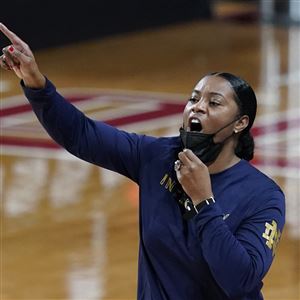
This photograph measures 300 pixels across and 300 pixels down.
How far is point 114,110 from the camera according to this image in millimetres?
11672

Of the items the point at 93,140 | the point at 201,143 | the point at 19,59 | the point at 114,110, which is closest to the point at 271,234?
the point at 201,143

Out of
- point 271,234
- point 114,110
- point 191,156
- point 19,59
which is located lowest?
point 114,110

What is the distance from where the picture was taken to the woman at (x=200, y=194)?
3086 millimetres

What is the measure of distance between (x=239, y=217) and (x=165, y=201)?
0.77 feet

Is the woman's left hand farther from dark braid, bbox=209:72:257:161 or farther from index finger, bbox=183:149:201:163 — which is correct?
dark braid, bbox=209:72:257:161

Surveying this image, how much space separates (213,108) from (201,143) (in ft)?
0.46

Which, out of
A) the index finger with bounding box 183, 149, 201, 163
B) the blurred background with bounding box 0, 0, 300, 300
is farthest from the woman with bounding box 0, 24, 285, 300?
the blurred background with bounding box 0, 0, 300, 300

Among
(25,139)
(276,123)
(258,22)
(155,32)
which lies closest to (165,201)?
(25,139)

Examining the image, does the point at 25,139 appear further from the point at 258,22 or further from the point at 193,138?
the point at 258,22

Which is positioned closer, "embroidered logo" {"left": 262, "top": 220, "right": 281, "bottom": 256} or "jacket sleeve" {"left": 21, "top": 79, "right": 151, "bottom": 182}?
"embroidered logo" {"left": 262, "top": 220, "right": 281, "bottom": 256}

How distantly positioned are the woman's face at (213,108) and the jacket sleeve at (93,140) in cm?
32

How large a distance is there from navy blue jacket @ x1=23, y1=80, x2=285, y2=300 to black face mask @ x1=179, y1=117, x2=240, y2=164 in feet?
0.39

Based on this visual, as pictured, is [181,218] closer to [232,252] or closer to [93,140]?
[232,252]

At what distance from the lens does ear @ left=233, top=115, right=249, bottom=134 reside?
336 cm
